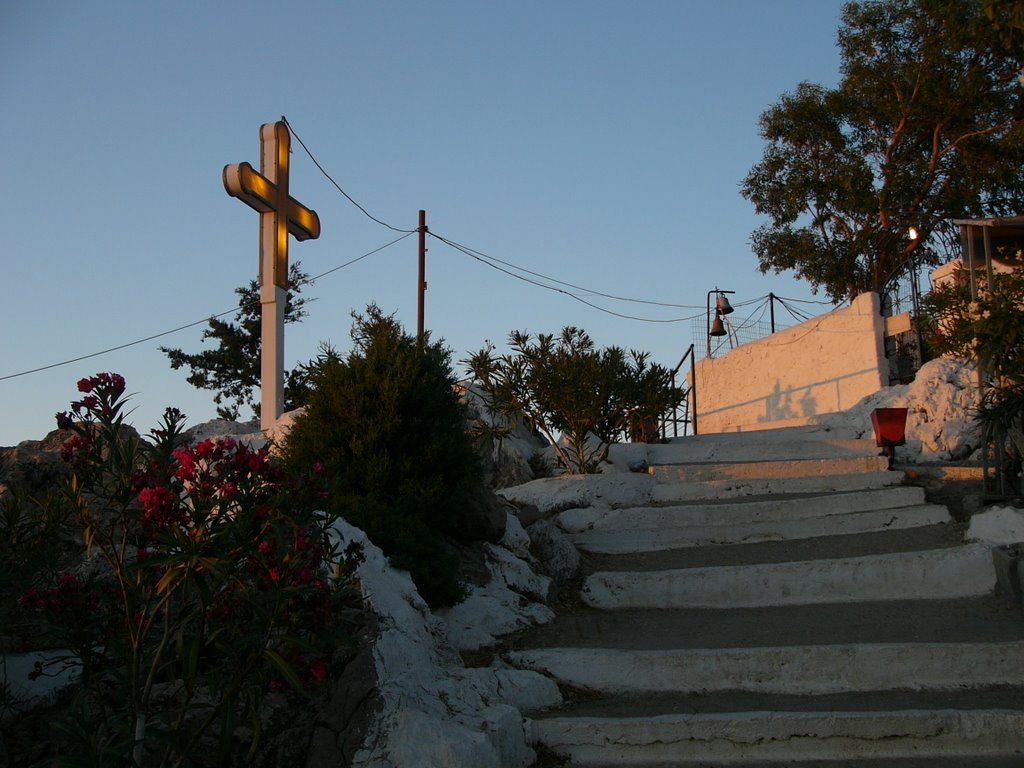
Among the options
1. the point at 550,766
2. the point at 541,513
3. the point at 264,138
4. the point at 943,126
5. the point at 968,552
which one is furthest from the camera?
the point at 943,126

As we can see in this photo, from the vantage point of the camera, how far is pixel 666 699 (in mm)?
4848

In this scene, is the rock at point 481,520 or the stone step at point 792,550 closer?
the rock at point 481,520

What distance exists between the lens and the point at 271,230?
10.6 m

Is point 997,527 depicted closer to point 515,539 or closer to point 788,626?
point 788,626

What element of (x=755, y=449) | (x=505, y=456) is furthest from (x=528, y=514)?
(x=755, y=449)

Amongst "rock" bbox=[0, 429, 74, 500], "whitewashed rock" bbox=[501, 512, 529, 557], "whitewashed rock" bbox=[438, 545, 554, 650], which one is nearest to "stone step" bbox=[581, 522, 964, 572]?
"whitewashed rock" bbox=[501, 512, 529, 557]

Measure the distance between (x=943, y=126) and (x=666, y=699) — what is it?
1793 cm

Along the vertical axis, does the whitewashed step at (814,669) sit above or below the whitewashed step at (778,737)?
above

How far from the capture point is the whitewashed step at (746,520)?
8055 mm

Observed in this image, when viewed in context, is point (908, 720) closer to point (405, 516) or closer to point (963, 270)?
point (405, 516)

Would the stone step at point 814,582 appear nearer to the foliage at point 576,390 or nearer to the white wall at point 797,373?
the foliage at point 576,390

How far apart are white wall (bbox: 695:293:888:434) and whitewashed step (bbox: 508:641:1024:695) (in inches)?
406

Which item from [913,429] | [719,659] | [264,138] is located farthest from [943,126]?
[719,659]

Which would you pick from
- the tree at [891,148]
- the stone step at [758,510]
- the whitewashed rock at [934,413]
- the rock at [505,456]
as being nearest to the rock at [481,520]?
the stone step at [758,510]
